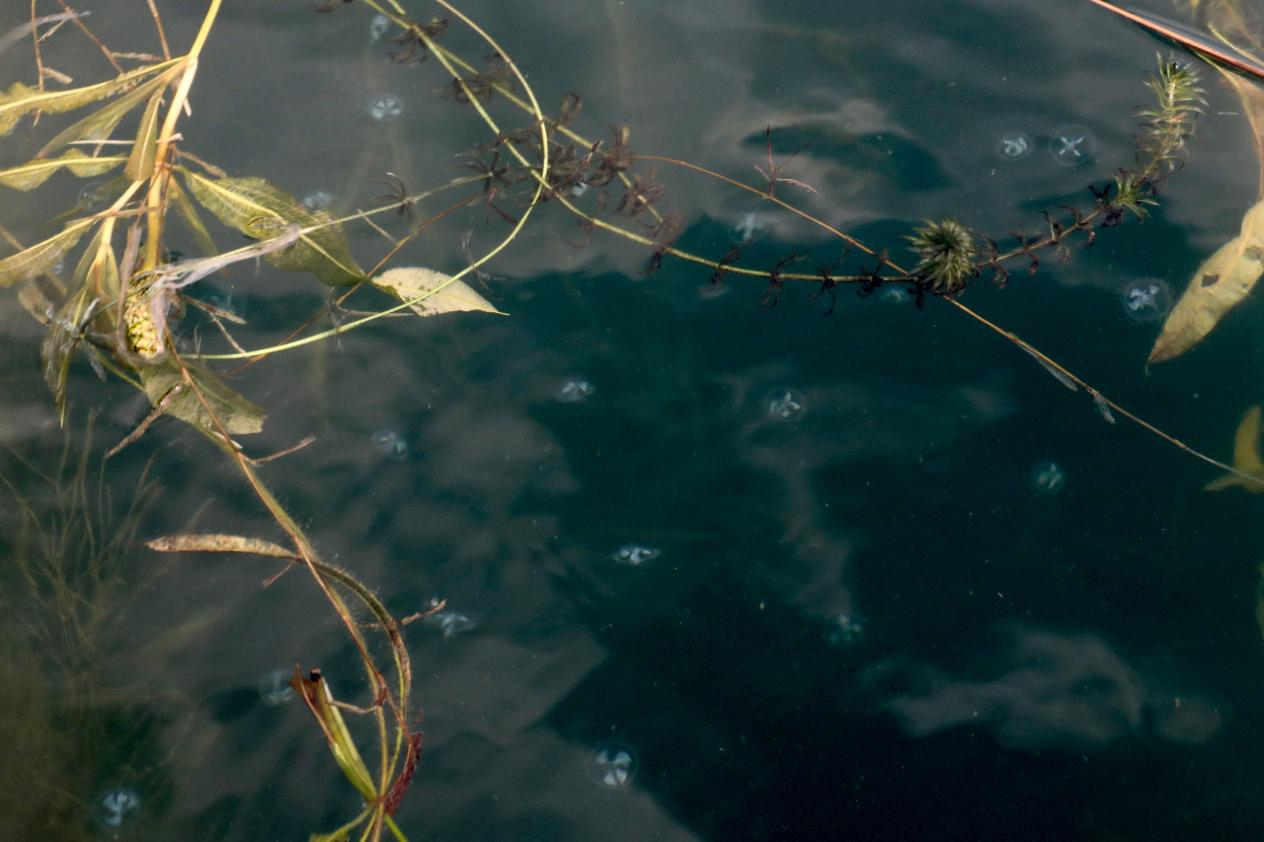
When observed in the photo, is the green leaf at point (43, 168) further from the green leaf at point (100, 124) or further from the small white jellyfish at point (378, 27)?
the small white jellyfish at point (378, 27)

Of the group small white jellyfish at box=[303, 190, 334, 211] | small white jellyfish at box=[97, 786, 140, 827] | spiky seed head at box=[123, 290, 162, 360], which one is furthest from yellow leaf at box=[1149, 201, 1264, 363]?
small white jellyfish at box=[97, 786, 140, 827]

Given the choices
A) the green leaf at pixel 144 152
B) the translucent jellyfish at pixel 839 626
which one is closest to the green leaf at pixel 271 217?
the green leaf at pixel 144 152

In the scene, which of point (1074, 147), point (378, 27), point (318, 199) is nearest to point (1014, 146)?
point (1074, 147)

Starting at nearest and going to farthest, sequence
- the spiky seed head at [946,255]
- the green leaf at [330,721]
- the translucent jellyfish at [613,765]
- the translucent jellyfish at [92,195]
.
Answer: the green leaf at [330,721] < the translucent jellyfish at [92,195] < the spiky seed head at [946,255] < the translucent jellyfish at [613,765]

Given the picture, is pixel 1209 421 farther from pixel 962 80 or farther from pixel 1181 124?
pixel 962 80

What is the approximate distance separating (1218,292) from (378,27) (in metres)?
2.06

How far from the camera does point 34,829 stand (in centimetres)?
217

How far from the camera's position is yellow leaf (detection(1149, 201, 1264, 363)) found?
7.05ft

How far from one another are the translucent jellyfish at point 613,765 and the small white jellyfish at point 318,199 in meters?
1.42

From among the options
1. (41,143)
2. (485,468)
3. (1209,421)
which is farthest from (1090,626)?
(41,143)

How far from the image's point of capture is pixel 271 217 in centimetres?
174

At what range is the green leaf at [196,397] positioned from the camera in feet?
5.78

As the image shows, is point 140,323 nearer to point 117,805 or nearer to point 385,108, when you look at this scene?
point 385,108

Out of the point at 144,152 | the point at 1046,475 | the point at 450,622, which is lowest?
the point at 450,622
